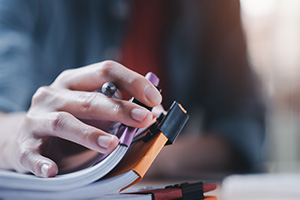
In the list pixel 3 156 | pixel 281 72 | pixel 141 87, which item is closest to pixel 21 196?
pixel 141 87

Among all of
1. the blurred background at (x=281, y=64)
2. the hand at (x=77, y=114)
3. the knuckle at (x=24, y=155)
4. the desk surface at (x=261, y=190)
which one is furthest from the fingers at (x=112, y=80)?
the blurred background at (x=281, y=64)

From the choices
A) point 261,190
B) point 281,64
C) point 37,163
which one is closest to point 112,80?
point 37,163

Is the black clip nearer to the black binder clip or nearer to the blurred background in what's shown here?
the black binder clip

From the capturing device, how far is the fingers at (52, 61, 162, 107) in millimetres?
347

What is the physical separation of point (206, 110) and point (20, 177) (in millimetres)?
1242

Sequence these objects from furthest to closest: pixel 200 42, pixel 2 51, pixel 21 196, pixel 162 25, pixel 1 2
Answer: pixel 200 42
pixel 162 25
pixel 1 2
pixel 2 51
pixel 21 196

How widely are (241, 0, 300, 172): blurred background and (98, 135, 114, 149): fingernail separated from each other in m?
2.46

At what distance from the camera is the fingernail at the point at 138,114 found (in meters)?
0.33

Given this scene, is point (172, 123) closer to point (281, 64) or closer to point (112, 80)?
point (112, 80)

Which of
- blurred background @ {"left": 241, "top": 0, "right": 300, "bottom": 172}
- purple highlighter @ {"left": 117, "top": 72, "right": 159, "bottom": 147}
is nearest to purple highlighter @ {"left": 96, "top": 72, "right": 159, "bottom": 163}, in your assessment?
purple highlighter @ {"left": 117, "top": 72, "right": 159, "bottom": 147}

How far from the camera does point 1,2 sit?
1.04 meters

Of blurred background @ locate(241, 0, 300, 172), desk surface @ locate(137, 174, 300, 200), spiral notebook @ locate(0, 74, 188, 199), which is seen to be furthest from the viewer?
blurred background @ locate(241, 0, 300, 172)

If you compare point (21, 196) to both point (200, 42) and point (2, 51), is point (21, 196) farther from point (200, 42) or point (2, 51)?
point (200, 42)

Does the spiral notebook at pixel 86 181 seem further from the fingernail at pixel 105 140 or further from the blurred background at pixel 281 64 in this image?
the blurred background at pixel 281 64
